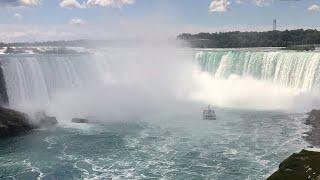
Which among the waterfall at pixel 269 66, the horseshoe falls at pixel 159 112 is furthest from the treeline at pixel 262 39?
the waterfall at pixel 269 66

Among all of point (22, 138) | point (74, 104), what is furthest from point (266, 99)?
point (22, 138)

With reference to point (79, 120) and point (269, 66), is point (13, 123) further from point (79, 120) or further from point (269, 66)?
point (269, 66)

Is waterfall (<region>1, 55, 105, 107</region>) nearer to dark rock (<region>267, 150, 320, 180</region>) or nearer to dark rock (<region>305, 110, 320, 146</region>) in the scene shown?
dark rock (<region>305, 110, 320, 146</region>)

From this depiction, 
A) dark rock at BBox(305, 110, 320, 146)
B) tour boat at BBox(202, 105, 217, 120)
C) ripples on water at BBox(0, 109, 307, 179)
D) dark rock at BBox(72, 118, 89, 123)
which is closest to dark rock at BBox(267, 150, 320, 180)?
ripples on water at BBox(0, 109, 307, 179)

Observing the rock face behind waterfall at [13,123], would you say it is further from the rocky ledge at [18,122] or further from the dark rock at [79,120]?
the dark rock at [79,120]

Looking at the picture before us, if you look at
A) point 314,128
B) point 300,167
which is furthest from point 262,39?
point 300,167
